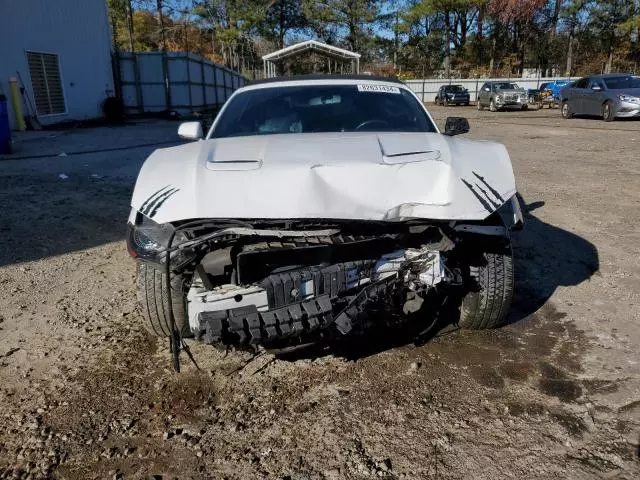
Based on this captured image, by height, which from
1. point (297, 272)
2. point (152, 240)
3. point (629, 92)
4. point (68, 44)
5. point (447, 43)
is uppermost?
point (447, 43)

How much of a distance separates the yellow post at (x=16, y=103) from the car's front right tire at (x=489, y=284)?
15.1m

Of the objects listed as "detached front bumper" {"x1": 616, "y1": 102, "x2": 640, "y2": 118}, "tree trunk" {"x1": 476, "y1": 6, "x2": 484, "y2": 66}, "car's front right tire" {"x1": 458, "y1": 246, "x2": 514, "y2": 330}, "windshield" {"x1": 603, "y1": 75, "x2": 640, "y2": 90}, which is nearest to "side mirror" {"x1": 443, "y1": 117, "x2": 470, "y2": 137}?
"car's front right tire" {"x1": 458, "y1": 246, "x2": 514, "y2": 330}

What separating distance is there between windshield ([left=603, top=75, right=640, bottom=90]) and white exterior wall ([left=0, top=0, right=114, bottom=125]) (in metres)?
18.1

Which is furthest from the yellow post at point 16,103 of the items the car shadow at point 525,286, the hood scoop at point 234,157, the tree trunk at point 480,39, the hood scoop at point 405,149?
the tree trunk at point 480,39

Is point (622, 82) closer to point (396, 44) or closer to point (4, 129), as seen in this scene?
point (4, 129)

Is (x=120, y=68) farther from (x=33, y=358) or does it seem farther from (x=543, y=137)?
(x=33, y=358)

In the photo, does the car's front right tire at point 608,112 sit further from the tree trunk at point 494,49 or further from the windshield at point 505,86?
the tree trunk at point 494,49

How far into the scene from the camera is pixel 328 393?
8.65 ft

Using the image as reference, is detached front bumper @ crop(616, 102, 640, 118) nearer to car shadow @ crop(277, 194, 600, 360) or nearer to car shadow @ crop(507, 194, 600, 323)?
car shadow @ crop(277, 194, 600, 360)

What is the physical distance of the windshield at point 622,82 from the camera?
16.1 meters

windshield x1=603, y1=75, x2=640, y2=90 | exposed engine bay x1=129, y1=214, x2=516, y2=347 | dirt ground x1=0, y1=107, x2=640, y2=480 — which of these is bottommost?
dirt ground x1=0, y1=107, x2=640, y2=480

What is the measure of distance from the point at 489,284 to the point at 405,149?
3.05ft

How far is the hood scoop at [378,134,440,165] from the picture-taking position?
259 cm

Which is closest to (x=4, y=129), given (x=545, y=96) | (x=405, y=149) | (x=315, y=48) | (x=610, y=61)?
(x=315, y=48)
